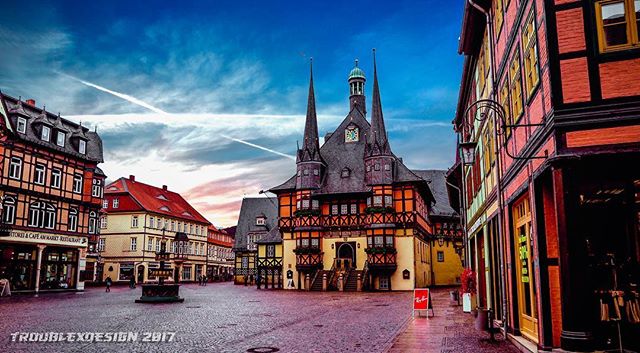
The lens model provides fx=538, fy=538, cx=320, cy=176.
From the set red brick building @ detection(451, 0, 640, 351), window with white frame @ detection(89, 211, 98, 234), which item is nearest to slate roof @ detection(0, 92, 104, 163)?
window with white frame @ detection(89, 211, 98, 234)

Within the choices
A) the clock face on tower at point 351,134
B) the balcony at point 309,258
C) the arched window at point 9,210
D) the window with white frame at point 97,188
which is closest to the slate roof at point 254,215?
the clock face on tower at point 351,134

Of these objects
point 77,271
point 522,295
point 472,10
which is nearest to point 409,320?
point 522,295

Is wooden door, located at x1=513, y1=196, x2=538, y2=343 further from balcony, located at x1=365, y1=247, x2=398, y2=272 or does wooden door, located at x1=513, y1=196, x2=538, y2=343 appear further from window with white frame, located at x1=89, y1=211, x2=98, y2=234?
window with white frame, located at x1=89, y1=211, x2=98, y2=234

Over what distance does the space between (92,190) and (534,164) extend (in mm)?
45242

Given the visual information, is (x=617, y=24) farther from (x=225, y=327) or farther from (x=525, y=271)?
(x=225, y=327)

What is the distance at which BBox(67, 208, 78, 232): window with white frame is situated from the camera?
44.9 m

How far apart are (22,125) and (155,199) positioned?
3672 centimetres

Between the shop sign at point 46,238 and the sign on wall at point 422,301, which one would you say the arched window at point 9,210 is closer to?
the shop sign at point 46,238

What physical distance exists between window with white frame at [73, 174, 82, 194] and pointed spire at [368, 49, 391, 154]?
25814 millimetres

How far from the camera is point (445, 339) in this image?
Answer: 1388 cm

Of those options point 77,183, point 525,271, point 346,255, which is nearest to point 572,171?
point 525,271

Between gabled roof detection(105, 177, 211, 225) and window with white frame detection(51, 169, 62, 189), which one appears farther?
gabled roof detection(105, 177, 211, 225)

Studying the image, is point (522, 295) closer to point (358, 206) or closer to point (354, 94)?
point (358, 206)

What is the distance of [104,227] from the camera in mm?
70688
